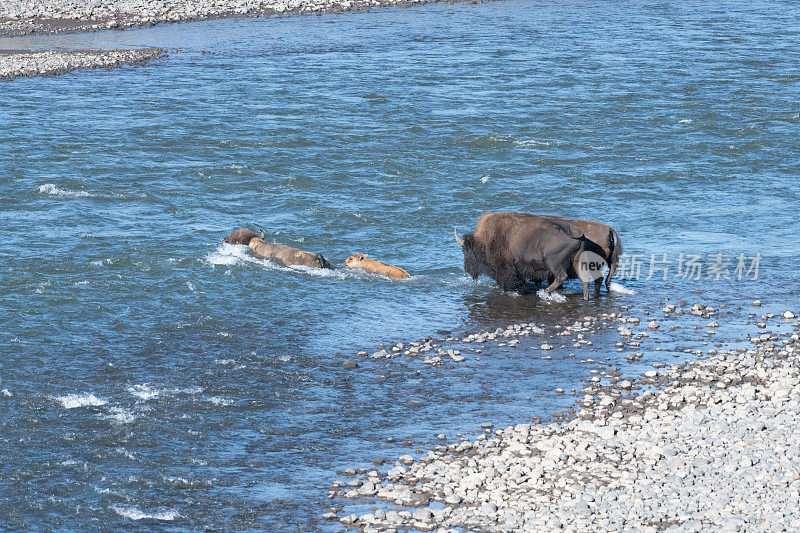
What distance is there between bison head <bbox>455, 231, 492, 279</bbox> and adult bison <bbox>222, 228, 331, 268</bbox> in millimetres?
2755

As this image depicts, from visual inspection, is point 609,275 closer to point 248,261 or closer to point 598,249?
point 598,249

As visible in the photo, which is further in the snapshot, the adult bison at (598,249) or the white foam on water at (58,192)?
the white foam on water at (58,192)

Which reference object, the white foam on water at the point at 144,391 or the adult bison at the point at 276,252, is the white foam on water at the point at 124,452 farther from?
the adult bison at the point at 276,252

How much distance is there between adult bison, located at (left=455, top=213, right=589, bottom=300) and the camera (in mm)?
16734

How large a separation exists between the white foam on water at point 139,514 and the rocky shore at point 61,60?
28231 mm

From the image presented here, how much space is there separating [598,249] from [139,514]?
30.4ft

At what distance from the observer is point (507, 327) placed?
15.9 m

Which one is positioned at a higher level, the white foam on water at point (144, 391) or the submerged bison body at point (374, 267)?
the white foam on water at point (144, 391)

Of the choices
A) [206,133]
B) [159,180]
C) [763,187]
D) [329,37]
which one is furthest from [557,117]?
[329,37]

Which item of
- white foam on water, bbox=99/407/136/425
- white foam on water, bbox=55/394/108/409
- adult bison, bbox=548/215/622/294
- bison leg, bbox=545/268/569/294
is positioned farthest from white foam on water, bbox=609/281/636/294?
white foam on water, bbox=55/394/108/409

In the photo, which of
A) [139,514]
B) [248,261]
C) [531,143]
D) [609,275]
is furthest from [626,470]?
[531,143]

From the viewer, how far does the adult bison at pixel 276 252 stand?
18.6 meters

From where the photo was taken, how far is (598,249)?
17.0m

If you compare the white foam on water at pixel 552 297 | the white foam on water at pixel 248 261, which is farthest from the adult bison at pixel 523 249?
the white foam on water at pixel 248 261
